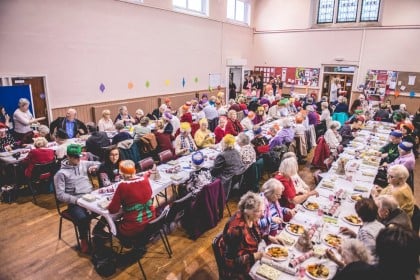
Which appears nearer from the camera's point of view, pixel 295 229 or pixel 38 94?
pixel 295 229

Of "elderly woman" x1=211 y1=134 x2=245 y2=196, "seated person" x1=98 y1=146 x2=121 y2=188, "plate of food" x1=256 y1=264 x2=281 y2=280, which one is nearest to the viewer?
"plate of food" x1=256 y1=264 x2=281 y2=280

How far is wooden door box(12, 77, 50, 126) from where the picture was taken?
25.2 ft

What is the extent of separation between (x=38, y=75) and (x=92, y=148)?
330cm

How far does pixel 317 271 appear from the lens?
2.54m

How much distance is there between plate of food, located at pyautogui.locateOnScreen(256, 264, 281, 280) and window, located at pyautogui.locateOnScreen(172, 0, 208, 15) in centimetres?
1109

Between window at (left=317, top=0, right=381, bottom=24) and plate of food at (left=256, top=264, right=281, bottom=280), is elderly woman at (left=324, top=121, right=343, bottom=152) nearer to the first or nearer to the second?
plate of food at (left=256, top=264, right=281, bottom=280)

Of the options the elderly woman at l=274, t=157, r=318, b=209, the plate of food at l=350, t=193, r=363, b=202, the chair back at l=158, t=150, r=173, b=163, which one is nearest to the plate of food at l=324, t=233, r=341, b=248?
the elderly woman at l=274, t=157, r=318, b=209

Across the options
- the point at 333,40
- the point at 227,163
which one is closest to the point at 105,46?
the point at 227,163

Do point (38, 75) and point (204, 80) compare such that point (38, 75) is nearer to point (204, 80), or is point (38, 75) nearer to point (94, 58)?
point (94, 58)

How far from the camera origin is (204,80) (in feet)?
45.0

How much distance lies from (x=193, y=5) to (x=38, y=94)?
24.9ft

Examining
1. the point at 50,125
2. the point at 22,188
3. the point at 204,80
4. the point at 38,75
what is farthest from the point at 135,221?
the point at 204,80

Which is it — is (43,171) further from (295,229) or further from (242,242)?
(295,229)

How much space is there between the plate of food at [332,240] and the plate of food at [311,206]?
0.55m
